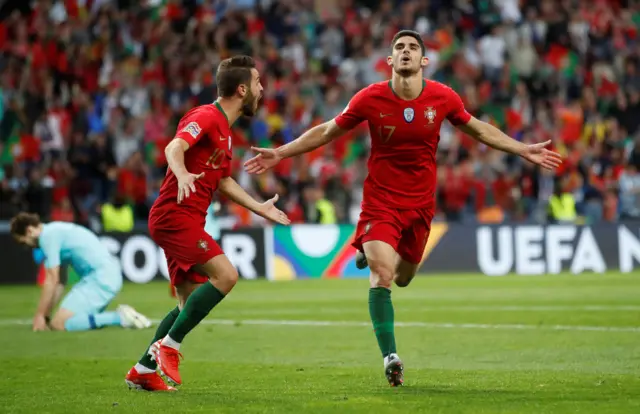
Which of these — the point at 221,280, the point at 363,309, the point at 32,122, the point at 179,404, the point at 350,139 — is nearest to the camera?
the point at 179,404

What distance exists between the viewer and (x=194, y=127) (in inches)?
323

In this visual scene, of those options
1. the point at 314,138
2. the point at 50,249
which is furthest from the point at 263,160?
the point at 50,249

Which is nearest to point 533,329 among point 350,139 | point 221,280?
point 221,280

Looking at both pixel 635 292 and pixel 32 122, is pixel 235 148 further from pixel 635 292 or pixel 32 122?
pixel 635 292

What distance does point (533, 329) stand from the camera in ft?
42.7

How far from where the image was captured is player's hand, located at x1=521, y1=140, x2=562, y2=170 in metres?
9.19

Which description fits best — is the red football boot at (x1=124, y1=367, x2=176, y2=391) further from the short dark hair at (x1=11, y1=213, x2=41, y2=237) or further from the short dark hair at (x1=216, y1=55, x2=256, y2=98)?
the short dark hair at (x1=11, y1=213, x2=41, y2=237)

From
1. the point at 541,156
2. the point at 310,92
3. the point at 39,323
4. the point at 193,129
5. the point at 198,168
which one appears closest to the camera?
the point at 193,129

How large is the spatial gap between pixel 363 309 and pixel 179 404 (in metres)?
8.92

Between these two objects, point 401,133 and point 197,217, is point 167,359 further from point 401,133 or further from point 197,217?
point 401,133

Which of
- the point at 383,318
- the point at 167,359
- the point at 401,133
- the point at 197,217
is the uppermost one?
the point at 401,133

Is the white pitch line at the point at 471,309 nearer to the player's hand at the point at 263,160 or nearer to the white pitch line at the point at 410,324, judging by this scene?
the white pitch line at the point at 410,324

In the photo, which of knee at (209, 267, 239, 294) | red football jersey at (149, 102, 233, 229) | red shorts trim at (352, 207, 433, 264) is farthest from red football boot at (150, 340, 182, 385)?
red shorts trim at (352, 207, 433, 264)

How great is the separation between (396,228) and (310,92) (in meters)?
18.4
